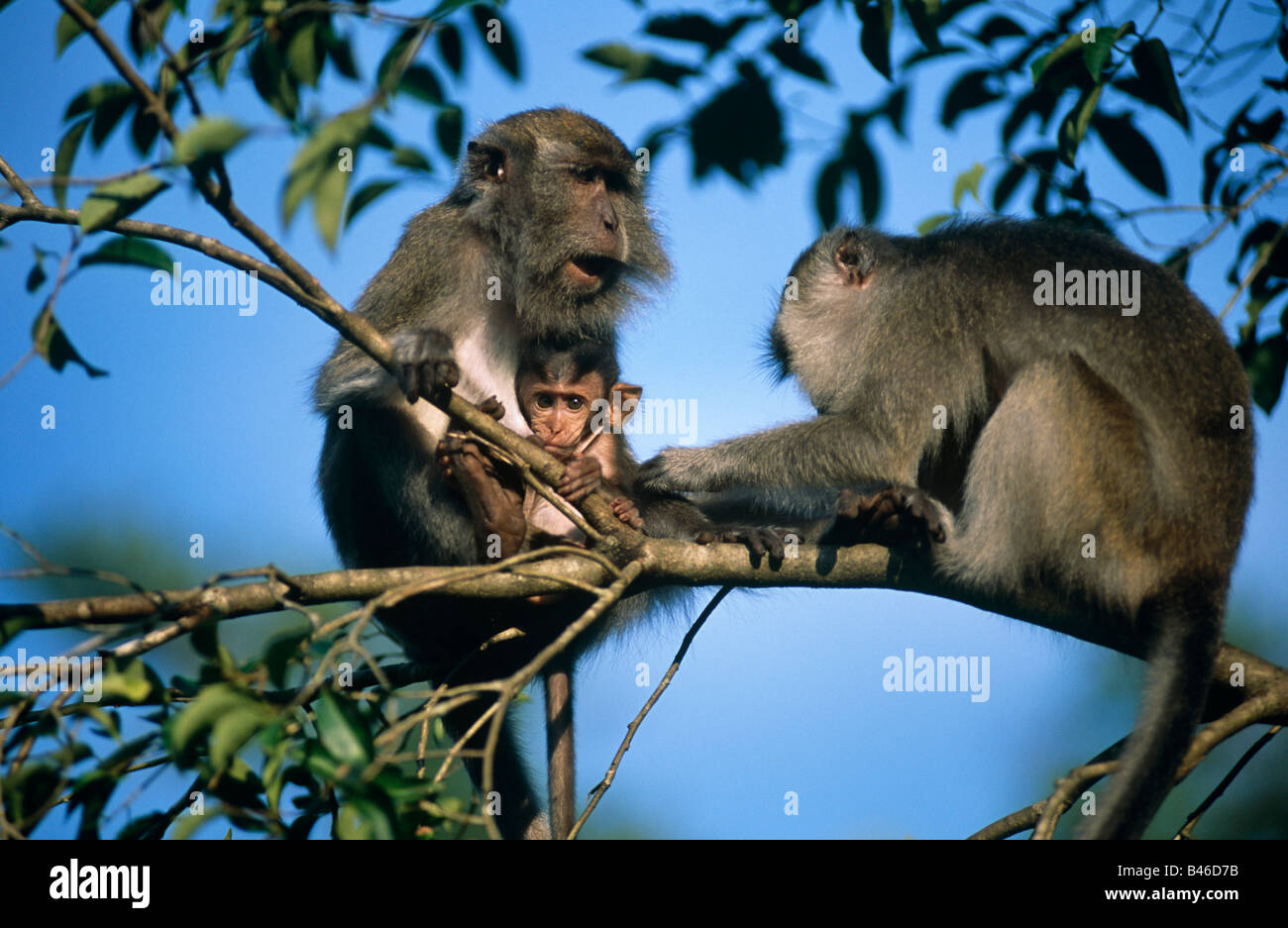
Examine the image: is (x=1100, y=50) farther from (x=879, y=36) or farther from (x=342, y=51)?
(x=342, y=51)

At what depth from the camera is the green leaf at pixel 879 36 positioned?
3529 mm

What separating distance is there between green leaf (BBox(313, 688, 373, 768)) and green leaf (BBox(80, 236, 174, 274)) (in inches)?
57.9

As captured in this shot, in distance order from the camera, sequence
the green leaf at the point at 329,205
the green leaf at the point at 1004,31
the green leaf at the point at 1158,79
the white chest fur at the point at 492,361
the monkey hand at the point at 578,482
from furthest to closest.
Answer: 1. the white chest fur at the point at 492,361
2. the monkey hand at the point at 578,482
3. the green leaf at the point at 1004,31
4. the green leaf at the point at 1158,79
5. the green leaf at the point at 329,205

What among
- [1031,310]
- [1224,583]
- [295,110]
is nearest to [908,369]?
[1031,310]

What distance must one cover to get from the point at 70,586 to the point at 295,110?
808 inches

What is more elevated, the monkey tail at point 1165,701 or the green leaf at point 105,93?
the green leaf at point 105,93

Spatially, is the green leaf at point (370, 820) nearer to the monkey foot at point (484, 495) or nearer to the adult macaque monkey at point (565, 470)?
the adult macaque monkey at point (565, 470)

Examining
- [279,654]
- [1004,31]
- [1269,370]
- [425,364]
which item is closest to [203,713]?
[279,654]

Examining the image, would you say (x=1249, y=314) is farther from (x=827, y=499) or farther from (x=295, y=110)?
(x=295, y=110)

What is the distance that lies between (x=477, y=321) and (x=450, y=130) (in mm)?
3292

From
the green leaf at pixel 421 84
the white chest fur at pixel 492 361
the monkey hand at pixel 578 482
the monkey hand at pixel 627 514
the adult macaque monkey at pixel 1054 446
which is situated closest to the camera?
the green leaf at pixel 421 84

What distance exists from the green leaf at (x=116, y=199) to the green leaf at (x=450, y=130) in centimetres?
93

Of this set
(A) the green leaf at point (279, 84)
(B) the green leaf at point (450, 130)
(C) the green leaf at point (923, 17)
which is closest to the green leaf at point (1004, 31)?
(C) the green leaf at point (923, 17)

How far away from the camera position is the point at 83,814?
3.24 metres
